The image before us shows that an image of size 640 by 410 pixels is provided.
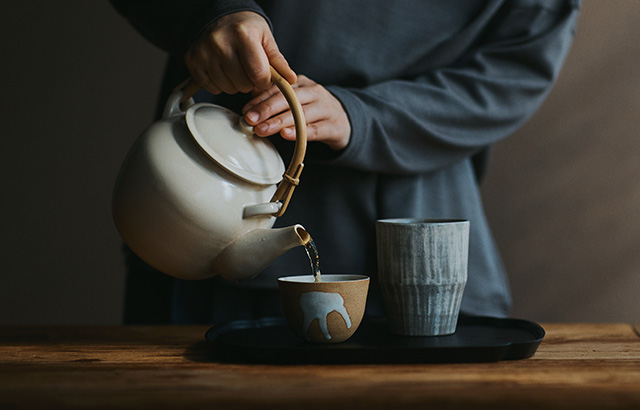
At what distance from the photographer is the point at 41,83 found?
164 cm

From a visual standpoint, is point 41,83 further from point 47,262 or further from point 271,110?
point 271,110

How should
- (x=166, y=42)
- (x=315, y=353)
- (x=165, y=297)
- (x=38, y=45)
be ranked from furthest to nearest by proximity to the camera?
(x=38, y=45) < (x=165, y=297) < (x=166, y=42) < (x=315, y=353)

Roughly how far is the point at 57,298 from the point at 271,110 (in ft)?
4.00

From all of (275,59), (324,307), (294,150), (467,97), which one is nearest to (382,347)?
(324,307)

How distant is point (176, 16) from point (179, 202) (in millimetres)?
332

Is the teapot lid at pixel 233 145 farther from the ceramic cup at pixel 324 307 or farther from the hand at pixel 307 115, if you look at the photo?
the ceramic cup at pixel 324 307

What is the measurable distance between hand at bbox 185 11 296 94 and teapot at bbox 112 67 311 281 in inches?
0.9

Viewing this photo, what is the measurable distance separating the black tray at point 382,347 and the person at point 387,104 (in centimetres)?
20

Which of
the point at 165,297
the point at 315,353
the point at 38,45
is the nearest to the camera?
→ the point at 315,353

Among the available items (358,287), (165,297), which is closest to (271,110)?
(358,287)

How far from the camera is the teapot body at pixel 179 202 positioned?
642mm

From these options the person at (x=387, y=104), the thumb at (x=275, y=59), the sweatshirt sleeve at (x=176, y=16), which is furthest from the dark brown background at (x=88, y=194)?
the thumb at (x=275, y=59)

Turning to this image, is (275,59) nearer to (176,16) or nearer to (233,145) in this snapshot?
(233,145)

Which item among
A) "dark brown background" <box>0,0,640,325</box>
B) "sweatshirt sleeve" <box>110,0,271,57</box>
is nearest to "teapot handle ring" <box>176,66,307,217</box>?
"sweatshirt sleeve" <box>110,0,271,57</box>
